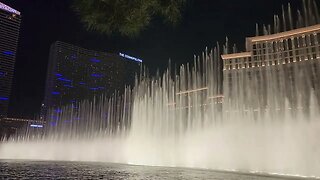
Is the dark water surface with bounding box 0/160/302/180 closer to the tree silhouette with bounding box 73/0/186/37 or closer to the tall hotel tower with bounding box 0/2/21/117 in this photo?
the tree silhouette with bounding box 73/0/186/37

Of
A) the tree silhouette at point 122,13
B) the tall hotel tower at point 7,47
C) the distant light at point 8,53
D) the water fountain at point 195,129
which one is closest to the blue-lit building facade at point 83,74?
the tall hotel tower at point 7,47

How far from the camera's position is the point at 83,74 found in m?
98.4

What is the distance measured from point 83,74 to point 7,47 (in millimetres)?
23345

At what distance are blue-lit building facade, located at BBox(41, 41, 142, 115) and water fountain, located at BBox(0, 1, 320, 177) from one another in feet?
171

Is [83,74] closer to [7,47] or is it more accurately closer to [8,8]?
[7,47]

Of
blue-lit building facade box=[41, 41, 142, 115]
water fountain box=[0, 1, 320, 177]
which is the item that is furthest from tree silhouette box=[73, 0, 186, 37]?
blue-lit building facade box=[41, 41, 142, 115]

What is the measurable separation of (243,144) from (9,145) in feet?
122

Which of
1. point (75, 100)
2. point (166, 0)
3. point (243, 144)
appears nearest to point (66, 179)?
point (166, 0)

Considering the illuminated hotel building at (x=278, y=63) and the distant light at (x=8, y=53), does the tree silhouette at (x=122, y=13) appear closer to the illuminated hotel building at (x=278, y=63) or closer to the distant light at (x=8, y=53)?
the illuminated hotel building at (x=278, y=63)

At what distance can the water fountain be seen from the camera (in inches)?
604

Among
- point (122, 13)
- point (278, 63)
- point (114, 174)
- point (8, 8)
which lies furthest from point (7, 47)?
point (122, 13)

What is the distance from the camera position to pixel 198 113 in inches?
954

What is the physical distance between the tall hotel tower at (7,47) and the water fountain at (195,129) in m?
49.4

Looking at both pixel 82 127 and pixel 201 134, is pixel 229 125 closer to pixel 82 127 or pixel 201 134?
pixel 201 134
